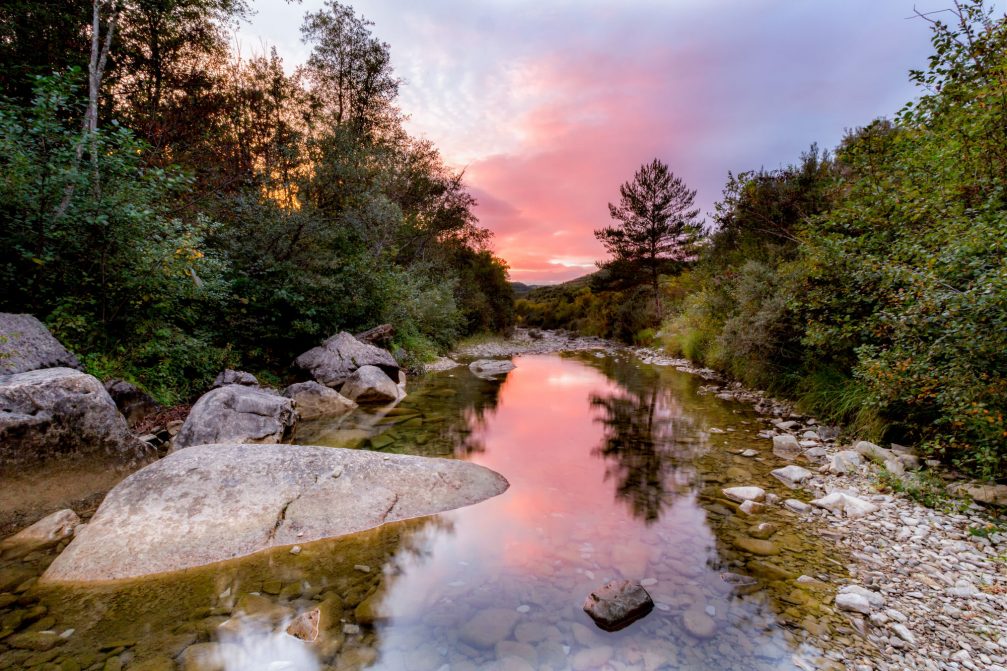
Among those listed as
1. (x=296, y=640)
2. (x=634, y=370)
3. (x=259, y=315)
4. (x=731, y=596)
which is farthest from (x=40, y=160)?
(x=634, y=370)

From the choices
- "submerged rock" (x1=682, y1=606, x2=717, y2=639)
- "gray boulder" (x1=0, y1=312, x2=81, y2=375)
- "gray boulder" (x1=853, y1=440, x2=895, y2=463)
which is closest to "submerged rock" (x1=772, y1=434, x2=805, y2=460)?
"gray boulder" (x1=853, y1=440, x2=895, y2=463)

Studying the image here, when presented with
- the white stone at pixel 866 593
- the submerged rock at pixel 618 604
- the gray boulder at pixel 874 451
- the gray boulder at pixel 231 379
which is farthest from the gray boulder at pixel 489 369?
the white stone at pixel 866 593

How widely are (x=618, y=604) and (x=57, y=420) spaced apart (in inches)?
240

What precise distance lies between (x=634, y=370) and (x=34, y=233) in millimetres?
17497

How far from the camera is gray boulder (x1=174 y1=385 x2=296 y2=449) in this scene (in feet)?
20.3

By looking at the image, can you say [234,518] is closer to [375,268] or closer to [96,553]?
[96,553]

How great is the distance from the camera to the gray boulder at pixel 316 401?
9297 millimetres

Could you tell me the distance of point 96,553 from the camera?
3.61m

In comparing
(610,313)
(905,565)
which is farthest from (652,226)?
(905,565)

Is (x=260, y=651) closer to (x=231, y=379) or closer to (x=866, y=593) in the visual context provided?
(x=866, y=593)

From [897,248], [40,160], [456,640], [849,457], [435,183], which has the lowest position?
[456,640]

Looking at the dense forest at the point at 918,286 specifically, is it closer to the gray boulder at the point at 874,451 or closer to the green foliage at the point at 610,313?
the gray boulder at the point at 874,451

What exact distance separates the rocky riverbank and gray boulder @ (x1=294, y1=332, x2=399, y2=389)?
33.1 ft

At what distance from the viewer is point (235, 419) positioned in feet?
21.6
